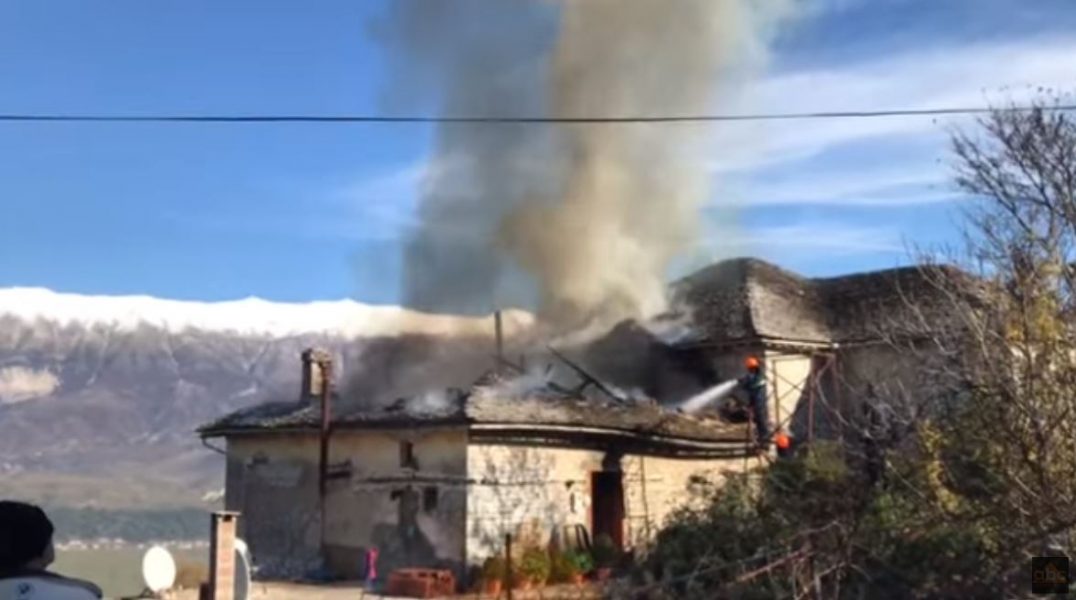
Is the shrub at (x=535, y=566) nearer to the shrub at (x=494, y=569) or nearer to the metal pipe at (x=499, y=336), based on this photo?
the shrub at (x=494, y=569)

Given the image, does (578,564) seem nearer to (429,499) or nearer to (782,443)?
(429,499)

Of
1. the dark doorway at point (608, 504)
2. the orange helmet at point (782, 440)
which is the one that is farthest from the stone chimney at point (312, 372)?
the orange helmet at point (782, 440)

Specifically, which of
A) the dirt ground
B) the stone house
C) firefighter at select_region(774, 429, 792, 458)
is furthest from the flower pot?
firefighter at select_region(774, 429, 792, 458)

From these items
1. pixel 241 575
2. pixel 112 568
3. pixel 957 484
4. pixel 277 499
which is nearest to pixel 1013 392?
pixel 957 484

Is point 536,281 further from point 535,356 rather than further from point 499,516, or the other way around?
point 499,516

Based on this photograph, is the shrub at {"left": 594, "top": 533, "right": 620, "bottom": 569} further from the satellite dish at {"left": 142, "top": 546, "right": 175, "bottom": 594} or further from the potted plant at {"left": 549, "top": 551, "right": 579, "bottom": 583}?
the satellite dish at {"left": 142, "top": 546, "right": 175, "bottom": 594}

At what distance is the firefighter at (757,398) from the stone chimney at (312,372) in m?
9.87

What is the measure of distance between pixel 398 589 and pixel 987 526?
1292cm

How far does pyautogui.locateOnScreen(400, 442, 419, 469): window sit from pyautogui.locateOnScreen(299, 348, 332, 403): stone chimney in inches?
223

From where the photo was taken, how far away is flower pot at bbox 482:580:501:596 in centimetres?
2514

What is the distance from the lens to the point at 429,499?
27.0 m

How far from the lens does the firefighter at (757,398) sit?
3111 cm

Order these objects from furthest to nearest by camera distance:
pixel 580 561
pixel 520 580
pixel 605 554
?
1. pixel 605 554
2. pixel 580 561
3. pixel 520 580

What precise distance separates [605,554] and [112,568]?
730 inches
